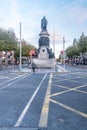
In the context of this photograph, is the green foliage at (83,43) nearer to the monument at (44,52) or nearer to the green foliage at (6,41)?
the green foliage at (6,41)

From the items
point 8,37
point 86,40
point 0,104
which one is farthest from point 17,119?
point 86,40

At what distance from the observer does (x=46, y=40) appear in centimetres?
7769

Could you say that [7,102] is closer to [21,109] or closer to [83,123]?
[21,109]

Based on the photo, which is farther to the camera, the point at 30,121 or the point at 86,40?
the point at 86,40

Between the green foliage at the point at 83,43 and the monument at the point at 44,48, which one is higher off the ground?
the green foliage at the point at 83,43

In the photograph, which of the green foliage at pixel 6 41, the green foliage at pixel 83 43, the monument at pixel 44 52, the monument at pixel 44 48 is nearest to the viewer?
the monument at pixel 44 52

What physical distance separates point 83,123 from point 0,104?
462 cm

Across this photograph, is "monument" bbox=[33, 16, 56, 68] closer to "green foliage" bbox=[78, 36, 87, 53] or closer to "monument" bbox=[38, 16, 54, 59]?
"monument" bbox=[38, 16, 54, 59]

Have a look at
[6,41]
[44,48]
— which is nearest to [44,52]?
[44,48]

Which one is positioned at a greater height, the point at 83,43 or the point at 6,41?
the point at 83,43

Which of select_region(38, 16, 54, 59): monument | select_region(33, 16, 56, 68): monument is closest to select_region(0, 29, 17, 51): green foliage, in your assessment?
select_region(33, 16, 56, 68): monument

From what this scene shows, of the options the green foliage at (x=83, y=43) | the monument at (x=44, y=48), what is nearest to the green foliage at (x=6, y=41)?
the monument at (x=44, y=48)

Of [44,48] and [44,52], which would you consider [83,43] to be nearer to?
[44,48]

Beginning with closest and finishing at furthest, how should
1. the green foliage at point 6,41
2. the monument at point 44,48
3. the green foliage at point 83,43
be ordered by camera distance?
the monument at point 44,48 → the green foliage at point 6,41 → the green foliage at point 83,43
